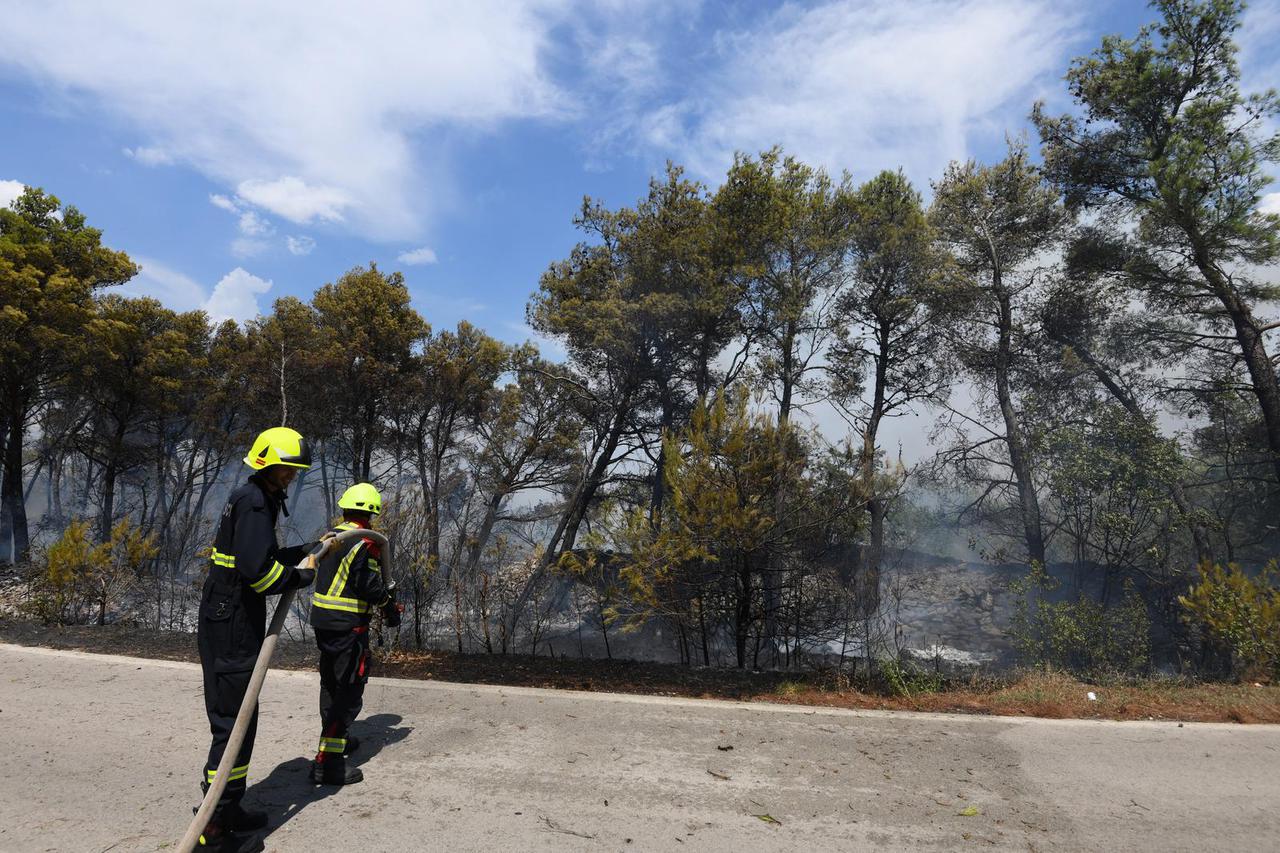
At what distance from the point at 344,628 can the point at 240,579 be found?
931 millimetres

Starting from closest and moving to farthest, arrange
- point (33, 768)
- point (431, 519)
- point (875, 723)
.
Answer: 1. point (33, 768)
2. point (875, 723)
3. point (431, 519)

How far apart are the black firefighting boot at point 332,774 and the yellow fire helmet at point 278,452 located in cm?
167

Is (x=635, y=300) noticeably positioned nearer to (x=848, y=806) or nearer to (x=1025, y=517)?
(x=1025, y=517)

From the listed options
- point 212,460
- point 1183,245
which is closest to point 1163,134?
point 1183,245

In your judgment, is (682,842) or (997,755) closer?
(682,842)

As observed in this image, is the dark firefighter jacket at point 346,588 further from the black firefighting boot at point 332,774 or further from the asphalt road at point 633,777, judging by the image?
the asphalt road at point 633,777

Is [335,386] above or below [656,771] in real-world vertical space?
above

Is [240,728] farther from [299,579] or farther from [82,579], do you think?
[82,579]

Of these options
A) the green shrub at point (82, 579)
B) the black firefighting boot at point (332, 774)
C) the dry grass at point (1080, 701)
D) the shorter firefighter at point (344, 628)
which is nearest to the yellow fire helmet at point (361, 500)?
the shorter firefighter at point (344, 628)

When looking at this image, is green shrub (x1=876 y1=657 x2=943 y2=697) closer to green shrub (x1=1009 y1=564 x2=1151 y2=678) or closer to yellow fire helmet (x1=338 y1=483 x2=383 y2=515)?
yellow fire helmet (x1=338 y1=483 x2=383 y2=515)

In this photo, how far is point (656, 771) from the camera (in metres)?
4.09

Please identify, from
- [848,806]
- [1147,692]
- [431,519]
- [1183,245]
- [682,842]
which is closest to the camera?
[682,842]

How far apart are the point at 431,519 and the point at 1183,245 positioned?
16266mm

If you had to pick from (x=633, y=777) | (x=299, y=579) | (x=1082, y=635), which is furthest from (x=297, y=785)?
(x=1082, y=635)
